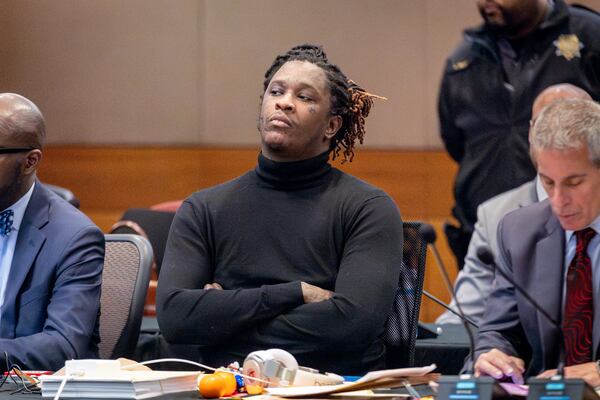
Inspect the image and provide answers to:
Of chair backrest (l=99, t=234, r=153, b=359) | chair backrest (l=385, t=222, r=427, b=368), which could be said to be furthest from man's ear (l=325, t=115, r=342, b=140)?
chair backrest (l=99, t=234, r=153, b=359)

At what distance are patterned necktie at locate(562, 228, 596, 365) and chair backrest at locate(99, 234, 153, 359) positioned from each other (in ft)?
4.77

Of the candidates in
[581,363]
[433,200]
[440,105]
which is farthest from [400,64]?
[581,363]

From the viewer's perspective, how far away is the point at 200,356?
130 inches

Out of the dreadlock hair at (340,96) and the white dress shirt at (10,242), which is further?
the dreadlock hair at (340,96)

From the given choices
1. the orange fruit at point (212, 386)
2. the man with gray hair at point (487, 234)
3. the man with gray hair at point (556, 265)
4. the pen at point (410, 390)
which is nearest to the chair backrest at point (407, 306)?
the man with gray hair at point (556, 265)

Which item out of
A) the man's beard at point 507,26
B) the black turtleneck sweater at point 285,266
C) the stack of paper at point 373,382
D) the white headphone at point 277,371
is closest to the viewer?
the stack of paper at point 373,382

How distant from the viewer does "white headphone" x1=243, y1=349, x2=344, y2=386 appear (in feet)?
8.54

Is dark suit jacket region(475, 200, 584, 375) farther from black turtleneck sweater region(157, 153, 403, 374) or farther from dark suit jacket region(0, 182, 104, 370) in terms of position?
dark suit jacket region(0, 182, 104, 370)

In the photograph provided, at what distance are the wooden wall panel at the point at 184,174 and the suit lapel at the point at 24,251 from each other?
392cm

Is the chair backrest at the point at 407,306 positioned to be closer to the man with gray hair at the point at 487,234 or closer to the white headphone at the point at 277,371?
the white headphone at the point at 277,371

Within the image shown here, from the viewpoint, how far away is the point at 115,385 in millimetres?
2465

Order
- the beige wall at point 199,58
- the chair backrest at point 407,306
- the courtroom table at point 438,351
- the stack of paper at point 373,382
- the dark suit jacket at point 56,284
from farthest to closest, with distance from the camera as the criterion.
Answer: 1. the beige wall at point 199,58
2. the courtroom table at point 438,351
3. the chair backrest at point 407,306
4. the dark suit jacket at point 56,284
5. the stack of paper at point 373,382

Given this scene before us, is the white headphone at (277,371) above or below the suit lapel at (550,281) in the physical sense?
below

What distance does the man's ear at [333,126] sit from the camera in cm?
349
